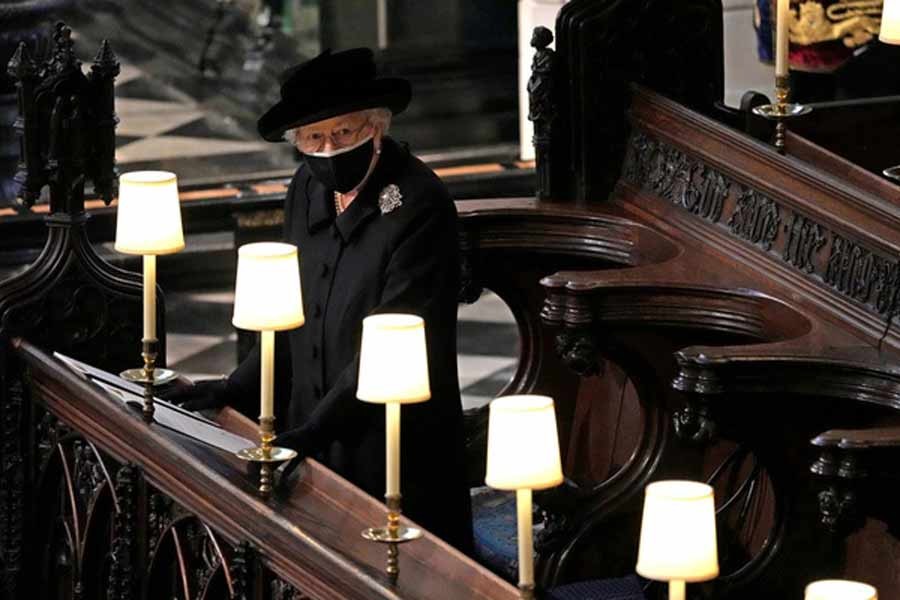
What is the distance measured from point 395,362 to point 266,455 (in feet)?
2.33

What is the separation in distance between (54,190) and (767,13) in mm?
3615

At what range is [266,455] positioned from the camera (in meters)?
5.15

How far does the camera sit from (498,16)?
14805 mm

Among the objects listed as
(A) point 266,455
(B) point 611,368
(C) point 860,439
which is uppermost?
(C) point 860,439

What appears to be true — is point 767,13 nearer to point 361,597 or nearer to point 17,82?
point 17,82

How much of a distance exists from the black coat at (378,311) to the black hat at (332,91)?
0.15 meters

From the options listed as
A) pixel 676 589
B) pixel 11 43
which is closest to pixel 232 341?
pixel 11 43

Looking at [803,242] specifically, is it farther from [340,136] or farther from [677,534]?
[677,534]

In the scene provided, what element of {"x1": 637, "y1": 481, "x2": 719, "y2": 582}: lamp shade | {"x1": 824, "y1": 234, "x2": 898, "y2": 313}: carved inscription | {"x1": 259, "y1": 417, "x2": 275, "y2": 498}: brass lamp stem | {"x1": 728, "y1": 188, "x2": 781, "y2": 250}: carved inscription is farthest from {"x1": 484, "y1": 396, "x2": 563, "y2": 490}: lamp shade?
{"x1": 728, "y1": 188, "x2": 781, "y2": 250}: carved inscription

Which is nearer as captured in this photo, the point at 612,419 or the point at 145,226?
the point at 145,226

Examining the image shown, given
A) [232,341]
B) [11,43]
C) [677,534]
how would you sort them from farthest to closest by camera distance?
[11,43] → [232,341] → [677,534]

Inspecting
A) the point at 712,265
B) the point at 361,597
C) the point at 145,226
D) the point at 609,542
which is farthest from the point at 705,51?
the point at 361,597

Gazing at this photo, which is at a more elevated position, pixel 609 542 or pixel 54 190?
pixel 54 190

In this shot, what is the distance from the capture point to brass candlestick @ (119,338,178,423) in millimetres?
5586
